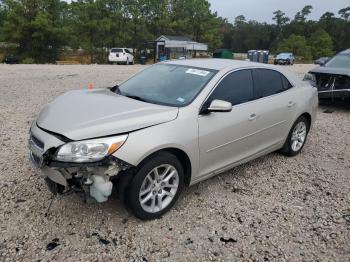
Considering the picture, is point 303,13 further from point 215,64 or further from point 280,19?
point 215,64

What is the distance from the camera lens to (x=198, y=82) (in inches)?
157

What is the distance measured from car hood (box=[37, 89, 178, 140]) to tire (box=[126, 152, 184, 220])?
383 millimetres

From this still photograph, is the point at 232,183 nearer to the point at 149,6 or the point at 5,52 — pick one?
the point at 5,52

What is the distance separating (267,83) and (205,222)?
2.20 metres

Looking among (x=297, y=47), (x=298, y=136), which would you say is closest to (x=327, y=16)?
(x=297, y=47)

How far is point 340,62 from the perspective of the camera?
977 cm

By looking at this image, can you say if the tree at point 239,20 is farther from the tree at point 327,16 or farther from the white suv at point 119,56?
the white suv at point 119,56

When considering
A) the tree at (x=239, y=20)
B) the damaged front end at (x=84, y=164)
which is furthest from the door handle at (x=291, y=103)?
the tree at (x=239, y=20)

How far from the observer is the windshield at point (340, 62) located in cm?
955

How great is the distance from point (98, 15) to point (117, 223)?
46006mm

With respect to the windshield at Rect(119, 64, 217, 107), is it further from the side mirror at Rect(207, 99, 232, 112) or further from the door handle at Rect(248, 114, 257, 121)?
the door handle at Rect(248, 114, 257, 121)

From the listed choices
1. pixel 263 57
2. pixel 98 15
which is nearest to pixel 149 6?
pixel 98 15

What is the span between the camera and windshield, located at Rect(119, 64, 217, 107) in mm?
3846

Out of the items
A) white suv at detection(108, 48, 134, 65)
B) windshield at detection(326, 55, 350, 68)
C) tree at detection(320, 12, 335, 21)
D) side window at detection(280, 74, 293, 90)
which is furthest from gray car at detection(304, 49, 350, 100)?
tree at detection(320, 12, 335, 21)
